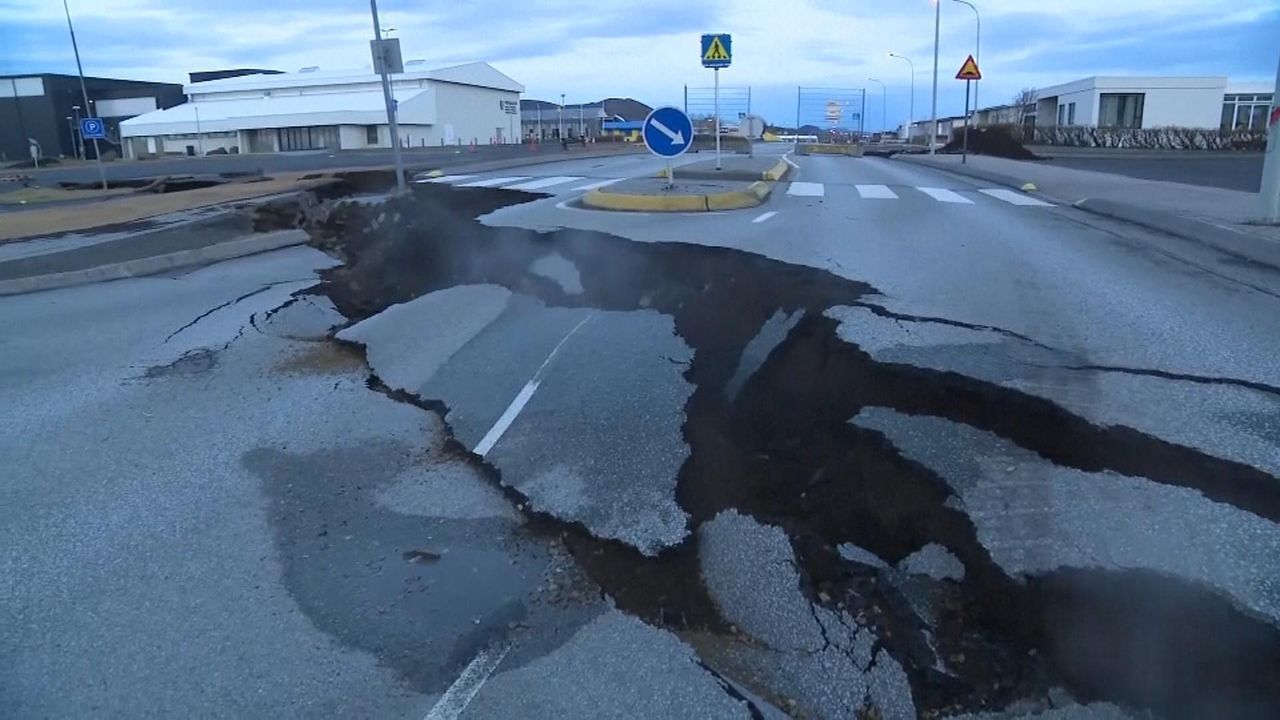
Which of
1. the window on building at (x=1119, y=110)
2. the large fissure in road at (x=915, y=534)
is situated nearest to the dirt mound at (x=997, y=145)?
the window on building at (x=1119, y=110)

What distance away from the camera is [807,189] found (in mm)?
20891

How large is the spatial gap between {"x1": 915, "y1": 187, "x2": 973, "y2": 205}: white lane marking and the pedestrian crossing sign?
531 centimetres

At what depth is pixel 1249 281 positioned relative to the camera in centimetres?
960

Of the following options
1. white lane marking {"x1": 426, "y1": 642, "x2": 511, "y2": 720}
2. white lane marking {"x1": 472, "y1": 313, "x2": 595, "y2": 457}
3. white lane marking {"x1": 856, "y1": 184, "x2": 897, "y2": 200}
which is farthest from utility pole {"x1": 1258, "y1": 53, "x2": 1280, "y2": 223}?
white lane marking {"x1": 426, "y1": 642, "x2": 511, "y2": 720}

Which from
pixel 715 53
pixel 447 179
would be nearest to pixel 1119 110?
pixel 715 53

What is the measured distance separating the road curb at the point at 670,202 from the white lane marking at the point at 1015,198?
566cm

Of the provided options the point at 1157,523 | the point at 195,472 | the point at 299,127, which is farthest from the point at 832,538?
the point at 299,127

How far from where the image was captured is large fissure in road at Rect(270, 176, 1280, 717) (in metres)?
3.40

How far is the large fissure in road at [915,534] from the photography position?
3396mm

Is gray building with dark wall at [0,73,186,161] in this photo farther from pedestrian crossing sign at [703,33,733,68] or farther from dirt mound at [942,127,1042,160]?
pedestrian crossing sign at [703,33,733,68]

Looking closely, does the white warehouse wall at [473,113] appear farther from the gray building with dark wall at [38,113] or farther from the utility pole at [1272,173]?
the utility pole at [1272,173]

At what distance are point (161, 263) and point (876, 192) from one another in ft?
45.5

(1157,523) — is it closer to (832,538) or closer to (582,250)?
(832,538)

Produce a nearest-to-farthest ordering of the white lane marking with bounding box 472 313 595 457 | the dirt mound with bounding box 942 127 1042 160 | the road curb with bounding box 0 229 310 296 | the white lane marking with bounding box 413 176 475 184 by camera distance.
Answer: the white lane marking with bounding box 472 313 595 457, the road curb with bounding box 0 229 310 296, the white lane marking with bounding box 413 176 475 184, the dirt mound with bounding box 942 127 1042 160
